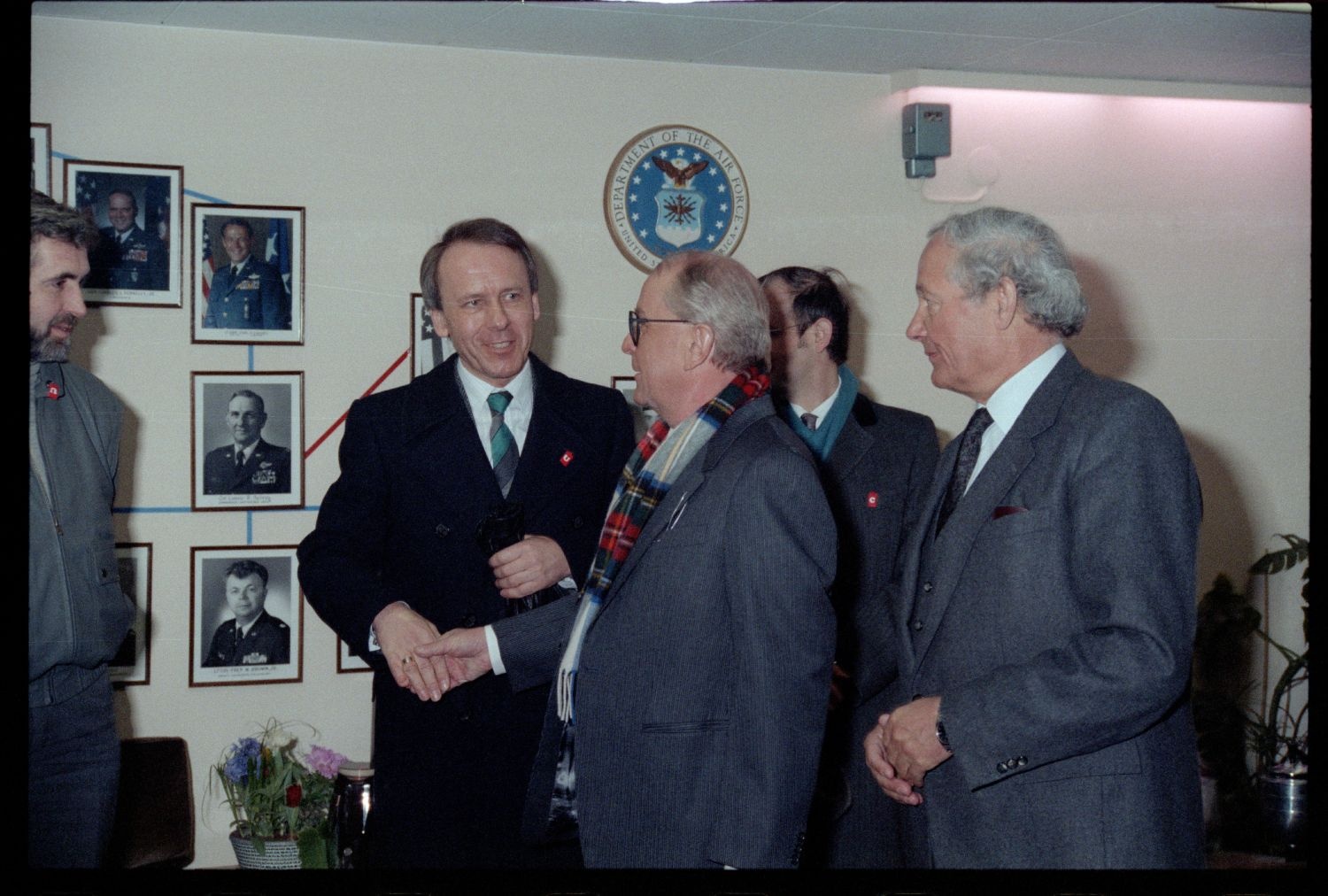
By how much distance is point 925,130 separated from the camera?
9.77 ft

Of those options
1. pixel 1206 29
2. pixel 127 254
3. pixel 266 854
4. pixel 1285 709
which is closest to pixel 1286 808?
pixel 1285 709

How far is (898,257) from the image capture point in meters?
3.07

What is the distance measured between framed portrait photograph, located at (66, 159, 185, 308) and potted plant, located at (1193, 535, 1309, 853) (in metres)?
2.66

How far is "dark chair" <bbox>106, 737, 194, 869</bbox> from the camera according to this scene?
2363 millimetres

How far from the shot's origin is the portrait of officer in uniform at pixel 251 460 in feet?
8.38

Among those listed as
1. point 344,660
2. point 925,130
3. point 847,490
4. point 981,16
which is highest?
point 981,16

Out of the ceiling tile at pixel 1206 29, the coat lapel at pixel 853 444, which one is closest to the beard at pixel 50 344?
the coat lapel at pixel 853 444

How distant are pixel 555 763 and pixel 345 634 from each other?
510 millimetres

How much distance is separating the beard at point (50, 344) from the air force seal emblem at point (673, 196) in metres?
1.20

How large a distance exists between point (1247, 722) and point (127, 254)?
3.04 metres

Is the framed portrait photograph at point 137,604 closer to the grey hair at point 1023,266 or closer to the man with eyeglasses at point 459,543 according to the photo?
the man with eyeglasses at point 459,543

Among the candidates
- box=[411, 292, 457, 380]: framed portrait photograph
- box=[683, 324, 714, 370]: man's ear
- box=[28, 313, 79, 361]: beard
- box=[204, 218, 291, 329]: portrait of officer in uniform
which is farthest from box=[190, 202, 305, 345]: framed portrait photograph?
box=[683, 324, 714, 370]: man's ear

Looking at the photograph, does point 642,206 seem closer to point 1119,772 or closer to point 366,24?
point 366,24

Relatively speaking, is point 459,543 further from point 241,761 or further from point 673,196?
point 673,196
